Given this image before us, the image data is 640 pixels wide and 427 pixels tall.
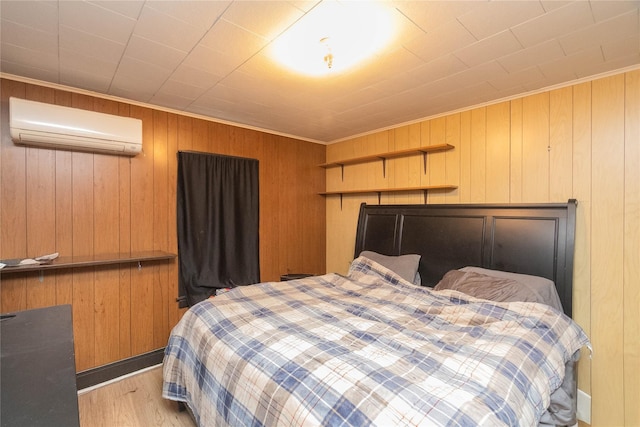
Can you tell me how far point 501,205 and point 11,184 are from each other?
149 inches

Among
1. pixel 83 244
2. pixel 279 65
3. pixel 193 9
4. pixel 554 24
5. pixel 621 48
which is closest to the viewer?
pixel 193 9

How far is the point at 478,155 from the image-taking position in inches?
106

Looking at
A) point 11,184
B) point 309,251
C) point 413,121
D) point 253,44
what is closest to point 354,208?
point 309,251

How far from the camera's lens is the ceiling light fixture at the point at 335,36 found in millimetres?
1434

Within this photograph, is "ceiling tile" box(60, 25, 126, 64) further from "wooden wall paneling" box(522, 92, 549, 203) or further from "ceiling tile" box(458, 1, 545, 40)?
"wooden wall paneling" box(522, 92, 549, 203)

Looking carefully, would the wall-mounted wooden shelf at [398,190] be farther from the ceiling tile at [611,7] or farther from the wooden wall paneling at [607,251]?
the ceiling tile at [611,7]

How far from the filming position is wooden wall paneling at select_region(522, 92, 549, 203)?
2303 mm

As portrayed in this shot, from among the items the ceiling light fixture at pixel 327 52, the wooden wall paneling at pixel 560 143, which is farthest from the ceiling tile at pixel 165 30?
the wooden wall paneling at pixel 560 143

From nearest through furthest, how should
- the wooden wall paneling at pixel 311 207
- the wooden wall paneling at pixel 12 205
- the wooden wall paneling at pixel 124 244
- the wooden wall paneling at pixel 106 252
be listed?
the wooden wall paneling at pixel 12 205 < the wooden wall paneling at pixel 106 252 < the wooden wall paneling at pixel 124 244 < the wooden wall paneling at pixel 311 207

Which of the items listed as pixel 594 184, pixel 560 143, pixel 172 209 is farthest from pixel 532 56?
pixel 172 209

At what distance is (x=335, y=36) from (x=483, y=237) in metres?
1.95

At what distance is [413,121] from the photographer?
3.17m

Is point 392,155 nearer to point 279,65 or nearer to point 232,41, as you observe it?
point 279,65

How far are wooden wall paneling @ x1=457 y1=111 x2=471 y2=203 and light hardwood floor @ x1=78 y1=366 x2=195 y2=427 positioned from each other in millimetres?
2850
